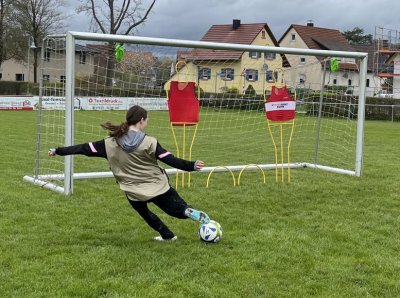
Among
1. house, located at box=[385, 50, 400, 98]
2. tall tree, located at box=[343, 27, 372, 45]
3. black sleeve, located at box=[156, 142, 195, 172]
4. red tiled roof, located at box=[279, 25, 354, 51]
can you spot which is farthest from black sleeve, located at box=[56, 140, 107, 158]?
tall tree, located at box=[343, 27, 372, 45]

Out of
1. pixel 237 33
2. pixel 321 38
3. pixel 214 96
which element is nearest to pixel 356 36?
pixel 321 38

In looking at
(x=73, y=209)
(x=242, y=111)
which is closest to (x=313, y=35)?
(x=242, y=111)

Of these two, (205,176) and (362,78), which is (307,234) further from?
(362,78)

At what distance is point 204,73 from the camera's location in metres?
12.6

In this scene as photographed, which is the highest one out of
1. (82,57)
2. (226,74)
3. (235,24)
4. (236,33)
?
(235,24)

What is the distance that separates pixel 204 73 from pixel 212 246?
7.30 m

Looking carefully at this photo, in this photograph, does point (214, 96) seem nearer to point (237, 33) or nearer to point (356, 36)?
point (237, 33)

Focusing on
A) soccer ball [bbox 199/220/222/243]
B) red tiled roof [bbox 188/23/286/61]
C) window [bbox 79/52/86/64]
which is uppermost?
red tiled roof [bbox 188/23/286/61]

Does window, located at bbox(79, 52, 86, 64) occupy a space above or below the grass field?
above

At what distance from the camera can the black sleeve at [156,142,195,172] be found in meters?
5.36

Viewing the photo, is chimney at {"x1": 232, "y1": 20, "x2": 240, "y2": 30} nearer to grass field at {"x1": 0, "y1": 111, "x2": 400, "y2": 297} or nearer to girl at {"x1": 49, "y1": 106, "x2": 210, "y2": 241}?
grass field at {"x1": 0, "y1": 111, "x2": 400, "y2": 297}

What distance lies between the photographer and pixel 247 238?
6.24 m

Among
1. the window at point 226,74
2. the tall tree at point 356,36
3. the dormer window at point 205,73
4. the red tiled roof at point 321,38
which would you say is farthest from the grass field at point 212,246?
the tall tree at point 356,36

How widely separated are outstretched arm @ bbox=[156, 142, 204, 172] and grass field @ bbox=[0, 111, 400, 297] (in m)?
0.88
